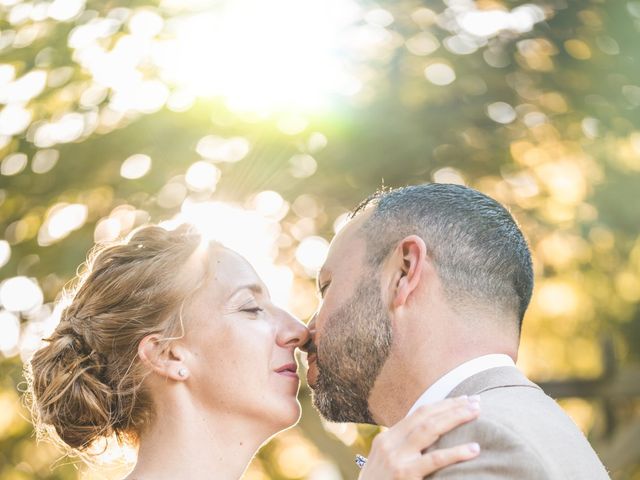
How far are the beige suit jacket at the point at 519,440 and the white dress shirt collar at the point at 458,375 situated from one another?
0.40ft

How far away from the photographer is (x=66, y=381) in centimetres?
394

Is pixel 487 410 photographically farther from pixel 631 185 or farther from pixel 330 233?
pixel 330 233

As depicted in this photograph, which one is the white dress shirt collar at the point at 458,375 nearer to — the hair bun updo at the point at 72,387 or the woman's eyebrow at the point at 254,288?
the woman's eyebrow at the point at 254,288

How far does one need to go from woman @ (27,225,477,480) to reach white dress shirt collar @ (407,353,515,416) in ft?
2.61

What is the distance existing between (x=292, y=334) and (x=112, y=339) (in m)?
0.68

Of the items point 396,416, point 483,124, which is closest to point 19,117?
point 483,124

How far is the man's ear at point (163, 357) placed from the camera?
12.7 ft

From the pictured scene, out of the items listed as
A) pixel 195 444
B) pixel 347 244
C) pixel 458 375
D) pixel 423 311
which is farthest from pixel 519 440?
pixel 195 444

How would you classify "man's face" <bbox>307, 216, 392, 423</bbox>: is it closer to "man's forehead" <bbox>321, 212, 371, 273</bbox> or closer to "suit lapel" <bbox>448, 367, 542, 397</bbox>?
"man's forehead" <bbox>321, 212, 371, 273</bbox>

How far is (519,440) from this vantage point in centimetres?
272

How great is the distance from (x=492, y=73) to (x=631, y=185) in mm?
1205

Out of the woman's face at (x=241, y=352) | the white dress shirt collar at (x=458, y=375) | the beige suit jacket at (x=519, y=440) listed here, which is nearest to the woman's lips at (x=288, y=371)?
the woman's face at (x=241, y=352)

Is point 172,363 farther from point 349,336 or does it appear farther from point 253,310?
point 349,336

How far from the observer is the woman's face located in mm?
3832
